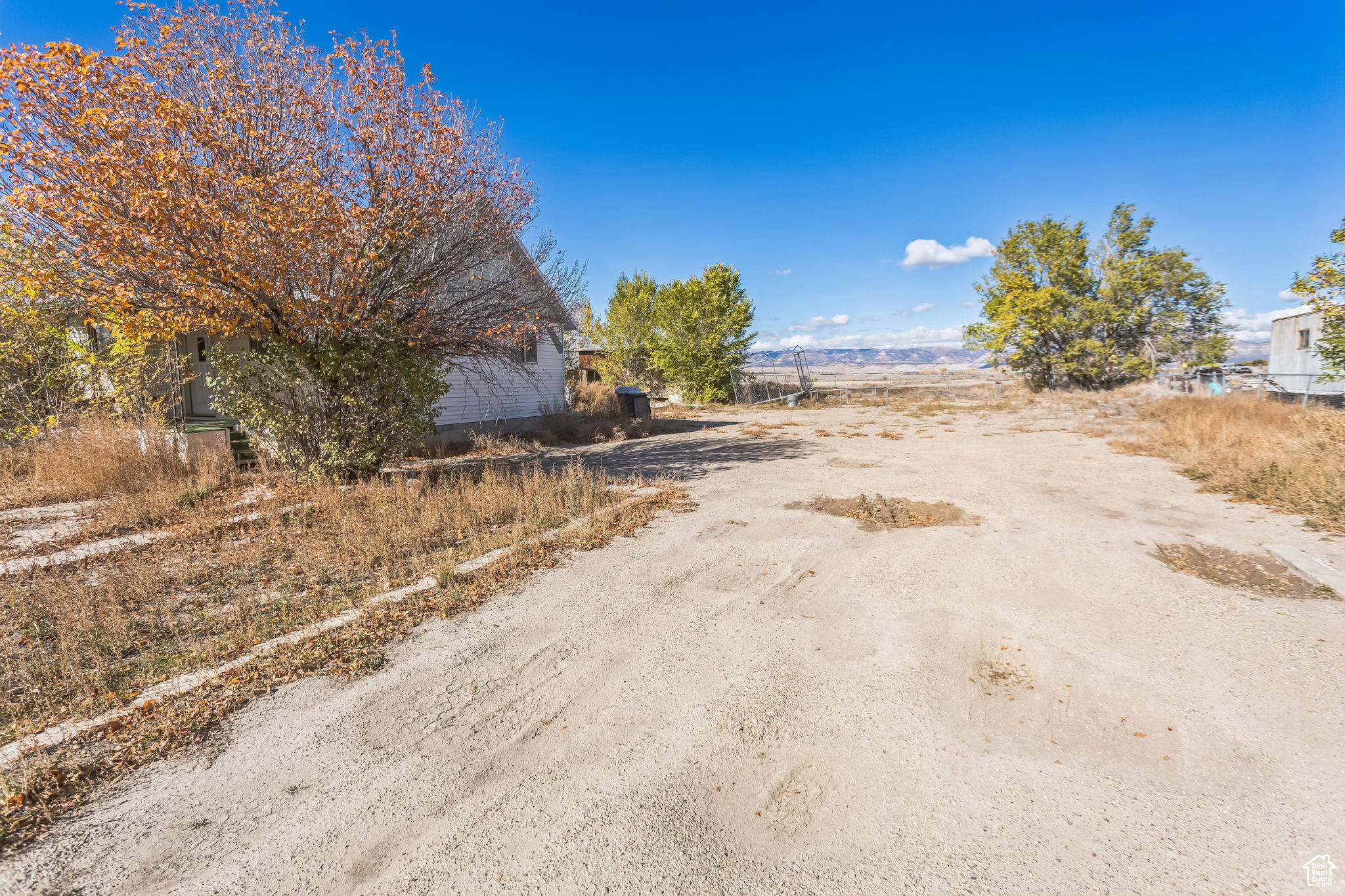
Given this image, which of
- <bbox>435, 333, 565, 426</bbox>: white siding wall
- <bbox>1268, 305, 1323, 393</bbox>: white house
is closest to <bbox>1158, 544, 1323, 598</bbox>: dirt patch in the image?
<bbox>435, 333, 565, 426</bbox>: white siding wall

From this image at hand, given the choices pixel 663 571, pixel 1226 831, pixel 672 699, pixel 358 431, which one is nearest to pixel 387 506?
pixel 358 431

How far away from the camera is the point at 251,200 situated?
6.54 m

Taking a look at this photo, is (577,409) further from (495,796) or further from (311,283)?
(495,796)

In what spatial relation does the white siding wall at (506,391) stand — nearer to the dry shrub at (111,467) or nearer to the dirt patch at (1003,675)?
the dry shrub at (111,467)

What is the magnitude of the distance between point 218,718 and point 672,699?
2.39 metres

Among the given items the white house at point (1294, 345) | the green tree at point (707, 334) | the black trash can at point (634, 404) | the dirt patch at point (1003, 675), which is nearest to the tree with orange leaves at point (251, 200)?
the dirt patch at point (1003, 675)

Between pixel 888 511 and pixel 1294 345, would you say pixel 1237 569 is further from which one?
pixel 1294 345

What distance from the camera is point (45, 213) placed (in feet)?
20.7

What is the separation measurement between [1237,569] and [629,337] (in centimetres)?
3321

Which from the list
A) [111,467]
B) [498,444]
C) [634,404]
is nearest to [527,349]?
[498,444]

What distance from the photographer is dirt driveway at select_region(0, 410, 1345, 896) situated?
217 centimetres

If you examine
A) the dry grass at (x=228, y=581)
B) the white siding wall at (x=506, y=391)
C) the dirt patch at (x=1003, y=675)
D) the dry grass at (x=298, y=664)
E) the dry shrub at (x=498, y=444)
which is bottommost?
the dirt patch at (x=1003, y=675)

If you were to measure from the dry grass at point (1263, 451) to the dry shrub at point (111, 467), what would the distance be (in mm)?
13528

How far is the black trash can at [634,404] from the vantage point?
1842cm
